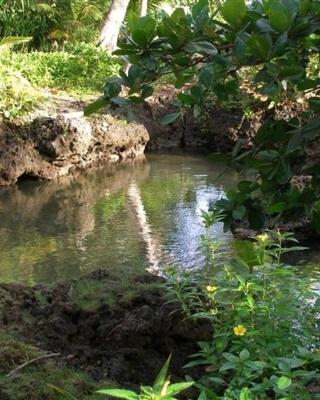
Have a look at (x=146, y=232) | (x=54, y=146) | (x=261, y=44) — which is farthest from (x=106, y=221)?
(x=261, y=44)

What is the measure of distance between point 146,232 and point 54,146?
333 cm

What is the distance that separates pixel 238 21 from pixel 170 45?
171 mm

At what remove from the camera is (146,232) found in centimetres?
697

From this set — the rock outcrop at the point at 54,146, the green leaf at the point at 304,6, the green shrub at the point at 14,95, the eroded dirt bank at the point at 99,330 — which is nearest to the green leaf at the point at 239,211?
the green leaf at the point at 304,6

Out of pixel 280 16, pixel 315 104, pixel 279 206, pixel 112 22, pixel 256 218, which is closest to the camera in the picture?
pixel 280 16

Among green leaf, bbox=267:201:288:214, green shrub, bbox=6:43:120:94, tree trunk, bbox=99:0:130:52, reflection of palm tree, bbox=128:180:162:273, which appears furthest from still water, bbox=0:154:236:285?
tree trunk, bbox=99:0:130:52

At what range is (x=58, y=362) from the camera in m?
2.32

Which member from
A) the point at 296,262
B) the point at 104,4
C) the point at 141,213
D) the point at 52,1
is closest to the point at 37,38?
the point at 52,1

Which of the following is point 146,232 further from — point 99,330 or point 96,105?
point 96,105

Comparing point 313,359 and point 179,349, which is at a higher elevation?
point 313,359

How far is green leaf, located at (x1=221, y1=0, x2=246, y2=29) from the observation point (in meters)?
1.42

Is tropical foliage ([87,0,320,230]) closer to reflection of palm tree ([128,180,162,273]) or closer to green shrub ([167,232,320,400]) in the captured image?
green shrub ([167,232,320,400])

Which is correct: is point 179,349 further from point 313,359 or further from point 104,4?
point 104,4

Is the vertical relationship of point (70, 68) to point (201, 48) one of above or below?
above
